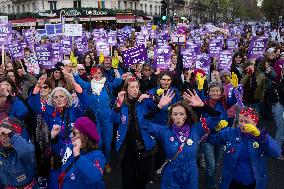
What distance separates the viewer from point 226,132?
176 inches

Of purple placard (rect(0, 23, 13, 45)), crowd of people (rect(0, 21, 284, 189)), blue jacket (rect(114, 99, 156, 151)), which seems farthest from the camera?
purple placard (rect(0, 23, 13, 45))

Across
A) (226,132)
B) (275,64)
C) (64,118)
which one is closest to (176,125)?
(226,132)

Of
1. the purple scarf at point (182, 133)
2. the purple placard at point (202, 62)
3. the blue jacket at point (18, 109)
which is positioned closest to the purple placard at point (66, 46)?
the purple placard at point (202, 62)

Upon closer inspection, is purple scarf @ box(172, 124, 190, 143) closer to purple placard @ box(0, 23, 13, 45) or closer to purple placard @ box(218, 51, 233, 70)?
purple placard @ box(218, 51, 233, 70)

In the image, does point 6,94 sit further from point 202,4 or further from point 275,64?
point 202,4

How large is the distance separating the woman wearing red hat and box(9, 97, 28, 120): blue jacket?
1912 millimetres

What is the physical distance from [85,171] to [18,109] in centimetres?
228

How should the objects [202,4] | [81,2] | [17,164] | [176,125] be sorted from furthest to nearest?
1. [202,4]
2. [81,2]
3. [176,125]
4. [17,164]

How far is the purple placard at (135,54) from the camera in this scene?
26.5 ft

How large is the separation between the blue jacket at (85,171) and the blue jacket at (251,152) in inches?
59.3

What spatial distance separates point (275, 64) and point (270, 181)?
3878 mm

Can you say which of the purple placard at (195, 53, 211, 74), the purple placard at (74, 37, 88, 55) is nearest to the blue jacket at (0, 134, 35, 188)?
the purple placard at (195, 53, 211, 74)

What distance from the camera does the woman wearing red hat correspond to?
351 centimetres

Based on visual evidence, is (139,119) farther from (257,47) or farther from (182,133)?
(257,47)
